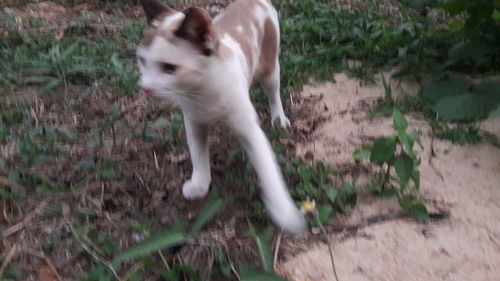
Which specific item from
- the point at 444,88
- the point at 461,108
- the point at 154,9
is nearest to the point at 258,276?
the point at 154,9

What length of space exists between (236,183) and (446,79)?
1.63m

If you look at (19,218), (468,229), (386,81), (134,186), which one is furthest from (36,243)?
(386,81)

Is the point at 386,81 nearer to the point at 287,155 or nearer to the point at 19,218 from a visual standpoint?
the point at 287,155

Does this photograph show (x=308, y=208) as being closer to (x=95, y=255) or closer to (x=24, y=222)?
(x=95, y=255)

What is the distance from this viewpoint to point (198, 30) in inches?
77.9

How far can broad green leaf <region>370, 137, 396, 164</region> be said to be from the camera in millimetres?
2281

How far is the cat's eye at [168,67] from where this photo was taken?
1992mm

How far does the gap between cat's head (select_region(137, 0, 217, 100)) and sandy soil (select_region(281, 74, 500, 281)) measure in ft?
2.80

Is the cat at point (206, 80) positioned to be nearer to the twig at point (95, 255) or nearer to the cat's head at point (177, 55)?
the cat's head at point (177, 55)

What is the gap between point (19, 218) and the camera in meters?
2.41

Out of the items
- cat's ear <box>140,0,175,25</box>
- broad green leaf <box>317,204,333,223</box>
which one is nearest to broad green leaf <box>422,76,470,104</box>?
broad green leaf <box>317,204,333,223</box>

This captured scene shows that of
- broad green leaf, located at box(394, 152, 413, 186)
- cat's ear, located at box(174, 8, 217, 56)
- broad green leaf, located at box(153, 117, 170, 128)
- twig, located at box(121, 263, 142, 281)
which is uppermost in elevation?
cat's ear, located at box(174, 8, 217, 56)

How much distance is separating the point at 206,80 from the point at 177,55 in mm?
175

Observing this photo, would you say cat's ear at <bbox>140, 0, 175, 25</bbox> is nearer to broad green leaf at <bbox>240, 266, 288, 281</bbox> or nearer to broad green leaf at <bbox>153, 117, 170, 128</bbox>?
broad green leaf at <bbox>153, 117, 170, 128</bbox>
